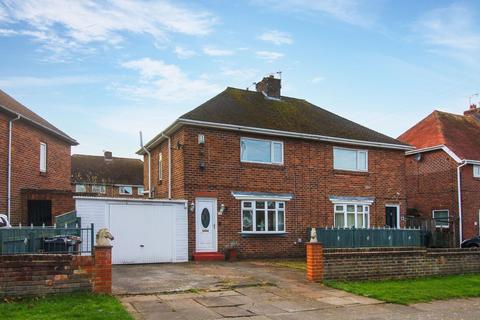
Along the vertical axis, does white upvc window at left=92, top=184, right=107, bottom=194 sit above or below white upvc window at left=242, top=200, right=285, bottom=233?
above

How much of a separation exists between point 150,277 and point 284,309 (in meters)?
4.92

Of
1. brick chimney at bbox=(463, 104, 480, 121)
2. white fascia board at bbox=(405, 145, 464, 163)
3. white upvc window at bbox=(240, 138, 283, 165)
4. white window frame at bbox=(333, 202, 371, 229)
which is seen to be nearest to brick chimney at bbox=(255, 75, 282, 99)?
white upvc window at bbox=(240, 138, 283, 165)

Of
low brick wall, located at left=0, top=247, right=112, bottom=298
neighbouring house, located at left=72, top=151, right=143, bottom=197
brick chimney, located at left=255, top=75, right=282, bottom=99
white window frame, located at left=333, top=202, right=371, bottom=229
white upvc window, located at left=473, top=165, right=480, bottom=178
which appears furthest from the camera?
neighbouring house, located at left=72, top=151, right=143, bottom=197

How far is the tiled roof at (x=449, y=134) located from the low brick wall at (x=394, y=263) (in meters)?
13.3

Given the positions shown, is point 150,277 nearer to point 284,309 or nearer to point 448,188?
point 284,309

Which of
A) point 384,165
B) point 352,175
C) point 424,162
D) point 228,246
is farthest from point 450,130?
point 228,246

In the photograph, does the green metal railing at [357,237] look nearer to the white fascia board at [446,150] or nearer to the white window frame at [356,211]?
the white window frame at [356,211]

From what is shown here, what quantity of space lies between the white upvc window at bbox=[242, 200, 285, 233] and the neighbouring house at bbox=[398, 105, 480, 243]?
1043 cm

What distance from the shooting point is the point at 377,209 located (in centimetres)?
2431

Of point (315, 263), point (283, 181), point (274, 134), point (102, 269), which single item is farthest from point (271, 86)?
point (102, 269)

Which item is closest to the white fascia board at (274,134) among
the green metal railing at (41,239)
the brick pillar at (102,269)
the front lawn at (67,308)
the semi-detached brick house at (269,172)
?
the semi-detached brick house at (269,172)

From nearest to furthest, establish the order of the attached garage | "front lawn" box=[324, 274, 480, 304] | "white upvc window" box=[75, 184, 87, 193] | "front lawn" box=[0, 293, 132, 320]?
"front lawn" box=[0, 293, 132, 320] → "front lawn" box=[324, 274, 480, 304] → the attached garage → "white upvc window" box=[75, 184, 87, 193]

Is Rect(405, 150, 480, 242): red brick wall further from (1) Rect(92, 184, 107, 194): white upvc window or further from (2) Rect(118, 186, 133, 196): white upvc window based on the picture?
(1) Rect(92, 184, 107, 194): white upvc window

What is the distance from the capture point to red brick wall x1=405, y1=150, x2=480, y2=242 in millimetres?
27750
